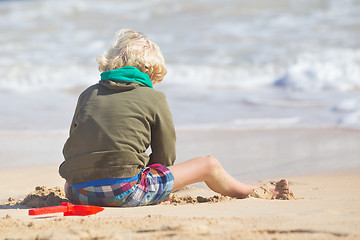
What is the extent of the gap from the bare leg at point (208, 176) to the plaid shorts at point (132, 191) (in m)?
0.07

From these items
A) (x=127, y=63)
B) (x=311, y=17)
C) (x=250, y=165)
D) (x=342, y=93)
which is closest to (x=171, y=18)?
(x=311, y=17)

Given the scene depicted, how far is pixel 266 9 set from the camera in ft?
48.9

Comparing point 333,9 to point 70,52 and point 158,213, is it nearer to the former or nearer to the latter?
point 70,52

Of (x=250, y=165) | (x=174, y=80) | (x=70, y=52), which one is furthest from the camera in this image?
(x=70, y=52)

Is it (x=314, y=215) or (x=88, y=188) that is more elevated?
(x=88, y=188)

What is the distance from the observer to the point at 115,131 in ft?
9.07

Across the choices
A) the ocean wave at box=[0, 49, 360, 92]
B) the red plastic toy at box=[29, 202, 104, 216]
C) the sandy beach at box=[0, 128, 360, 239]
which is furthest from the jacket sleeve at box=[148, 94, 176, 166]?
the ocean wave at box=[0, 49, 360, 92]

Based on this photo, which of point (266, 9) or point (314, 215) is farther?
point (266, 9)

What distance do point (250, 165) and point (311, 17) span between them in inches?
410

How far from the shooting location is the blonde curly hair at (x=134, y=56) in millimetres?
2980

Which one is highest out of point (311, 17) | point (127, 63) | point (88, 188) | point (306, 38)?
point (311, 17)

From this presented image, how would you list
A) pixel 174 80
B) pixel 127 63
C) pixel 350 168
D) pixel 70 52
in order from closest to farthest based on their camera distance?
pixel 127 63 < pixel 350 168 < pixel 174 80 < pixel 70 52

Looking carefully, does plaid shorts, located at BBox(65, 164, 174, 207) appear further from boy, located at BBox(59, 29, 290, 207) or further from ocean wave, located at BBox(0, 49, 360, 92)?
ocean wave, located at BBox(0, 49, 360, 92)

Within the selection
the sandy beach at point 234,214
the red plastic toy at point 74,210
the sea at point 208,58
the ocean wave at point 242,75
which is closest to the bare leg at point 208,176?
the sandy beach at point 234,214
